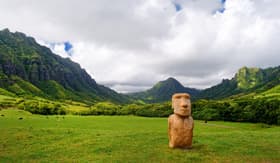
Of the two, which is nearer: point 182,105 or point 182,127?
point 182,127

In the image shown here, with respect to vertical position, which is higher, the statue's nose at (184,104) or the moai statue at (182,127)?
the statue's nose at (184,104)

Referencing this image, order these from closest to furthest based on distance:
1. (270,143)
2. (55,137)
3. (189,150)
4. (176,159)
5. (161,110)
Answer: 1. (176,159)
2. (189,150)
3. (270,143)
4. (55,137)
5. (161,110)

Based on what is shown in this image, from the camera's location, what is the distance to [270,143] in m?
23.7

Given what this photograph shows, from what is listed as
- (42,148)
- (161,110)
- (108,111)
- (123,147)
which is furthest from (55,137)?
(108,111)

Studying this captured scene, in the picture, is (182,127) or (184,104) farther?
(184,104)

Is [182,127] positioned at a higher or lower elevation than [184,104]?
lower

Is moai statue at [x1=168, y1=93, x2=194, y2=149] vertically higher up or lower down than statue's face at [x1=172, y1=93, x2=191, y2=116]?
lower down

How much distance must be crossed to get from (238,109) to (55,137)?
72.2 m

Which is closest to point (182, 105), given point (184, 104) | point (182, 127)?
point (184, 104)

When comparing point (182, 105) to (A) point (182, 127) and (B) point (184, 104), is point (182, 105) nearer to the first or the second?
(B) point (184, 104)

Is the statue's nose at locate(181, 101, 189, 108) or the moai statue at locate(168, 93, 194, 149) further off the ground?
the statue's nose at locate(181, 101, 189, 108)

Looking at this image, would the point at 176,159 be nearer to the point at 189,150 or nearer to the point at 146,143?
the point at 189,150

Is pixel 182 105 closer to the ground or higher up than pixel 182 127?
higher up

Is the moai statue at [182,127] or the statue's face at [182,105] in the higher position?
the statue's face at [182,105]
